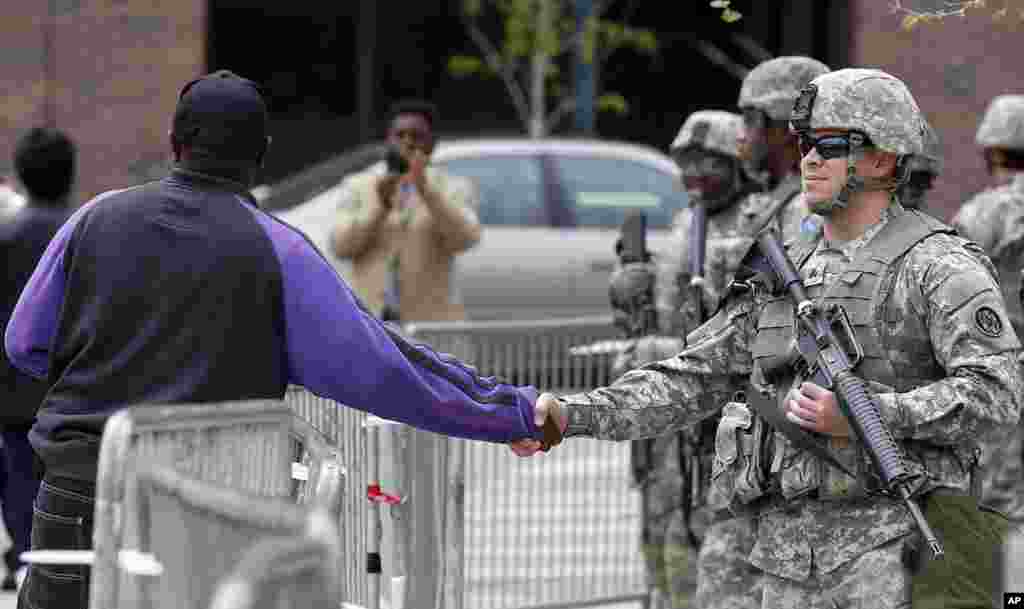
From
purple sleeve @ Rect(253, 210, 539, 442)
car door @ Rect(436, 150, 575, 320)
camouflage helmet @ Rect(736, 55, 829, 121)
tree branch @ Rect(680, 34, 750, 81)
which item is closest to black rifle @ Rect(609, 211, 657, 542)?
camouflage helmet @ Rect(736, 55, 829, 121)

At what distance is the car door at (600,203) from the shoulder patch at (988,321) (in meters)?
8.58

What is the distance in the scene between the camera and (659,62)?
2020cm

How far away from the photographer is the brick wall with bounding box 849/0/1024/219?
17.4 m

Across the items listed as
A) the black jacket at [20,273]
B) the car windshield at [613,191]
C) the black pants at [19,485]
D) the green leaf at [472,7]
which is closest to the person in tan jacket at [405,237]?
the black jacket at [20,273]

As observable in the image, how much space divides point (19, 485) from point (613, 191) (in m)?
6.07

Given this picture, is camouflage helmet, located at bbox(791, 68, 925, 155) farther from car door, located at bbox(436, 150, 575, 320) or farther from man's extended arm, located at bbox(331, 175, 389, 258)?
car door, located at bbox(436, 150, 575, 320)

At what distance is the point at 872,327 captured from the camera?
4457 millimetres

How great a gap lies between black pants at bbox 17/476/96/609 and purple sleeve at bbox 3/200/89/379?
12.7 inches

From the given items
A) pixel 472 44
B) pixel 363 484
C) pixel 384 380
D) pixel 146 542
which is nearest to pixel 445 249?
pixel 363 484

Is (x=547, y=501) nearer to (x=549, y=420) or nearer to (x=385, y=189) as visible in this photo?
(x=385, y=189)

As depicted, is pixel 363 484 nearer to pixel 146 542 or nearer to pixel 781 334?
pixel 781 334

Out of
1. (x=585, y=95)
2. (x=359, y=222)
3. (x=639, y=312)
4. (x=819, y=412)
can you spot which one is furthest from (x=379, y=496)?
(x=585, y=95)

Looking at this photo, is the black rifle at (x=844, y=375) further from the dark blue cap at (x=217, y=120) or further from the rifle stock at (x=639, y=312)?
the rifle stock at (x=639, y=312)

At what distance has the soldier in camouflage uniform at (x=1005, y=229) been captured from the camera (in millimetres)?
8016
